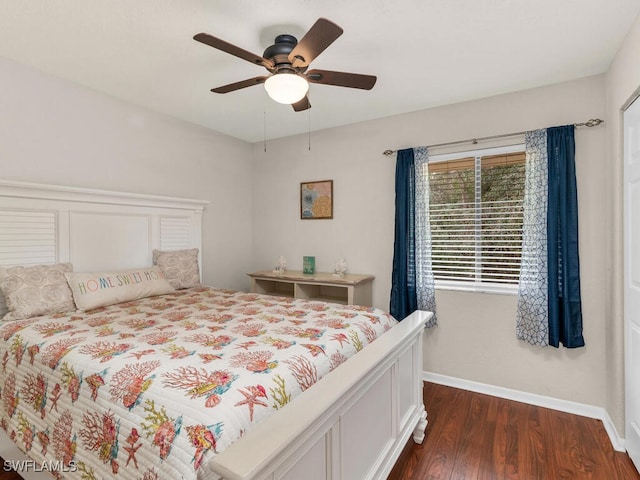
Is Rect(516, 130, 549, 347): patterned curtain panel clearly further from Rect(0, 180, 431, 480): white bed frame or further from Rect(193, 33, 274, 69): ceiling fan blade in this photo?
Rect(193, 33, 274, 69): ceiling fan blade

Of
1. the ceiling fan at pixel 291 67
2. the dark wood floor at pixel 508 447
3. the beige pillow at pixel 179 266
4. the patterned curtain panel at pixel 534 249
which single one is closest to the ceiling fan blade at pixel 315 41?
the ceiling fan at pixel 291 67

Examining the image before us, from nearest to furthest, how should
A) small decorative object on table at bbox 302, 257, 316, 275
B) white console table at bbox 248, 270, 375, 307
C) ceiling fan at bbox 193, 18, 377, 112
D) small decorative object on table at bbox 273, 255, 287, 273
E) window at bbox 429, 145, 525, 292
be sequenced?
ceiling fan at bbox 193, 18, 377, 112 → window at bbox 429, 145, 525, 292 → white console table at bbox 248, 270, 375, 307 → small decorative object on table at bbox 302, 257, 316, 275 → small decorative object on table at bbox 273, 255, 287, 273

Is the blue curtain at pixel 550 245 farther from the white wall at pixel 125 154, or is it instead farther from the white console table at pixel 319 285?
the white wall at pixel 125 154

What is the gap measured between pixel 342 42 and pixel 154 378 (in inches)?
78.9

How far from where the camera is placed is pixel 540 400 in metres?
2.62

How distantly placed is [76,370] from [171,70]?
2006mm

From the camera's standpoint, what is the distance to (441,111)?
119 inches

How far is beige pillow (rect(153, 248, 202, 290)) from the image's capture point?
300 cm

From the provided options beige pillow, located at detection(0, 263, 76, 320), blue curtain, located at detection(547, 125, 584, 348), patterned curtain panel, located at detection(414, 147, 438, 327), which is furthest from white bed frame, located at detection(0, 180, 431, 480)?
blue curtain, located at detection(547, 125, 584, 348)

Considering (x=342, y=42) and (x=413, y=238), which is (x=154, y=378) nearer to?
(x=342, y=42)

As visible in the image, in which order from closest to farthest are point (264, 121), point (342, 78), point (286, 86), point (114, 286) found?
1. point (286, 86)
2. point (342, 78)
3. point (114, 286)
4. point (264, 121)

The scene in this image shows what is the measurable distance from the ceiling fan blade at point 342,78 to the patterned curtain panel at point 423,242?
122 cm

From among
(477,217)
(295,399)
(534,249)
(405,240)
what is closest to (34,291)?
Result: (295,399)

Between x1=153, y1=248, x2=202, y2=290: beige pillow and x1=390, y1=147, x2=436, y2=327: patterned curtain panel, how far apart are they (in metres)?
1.89
